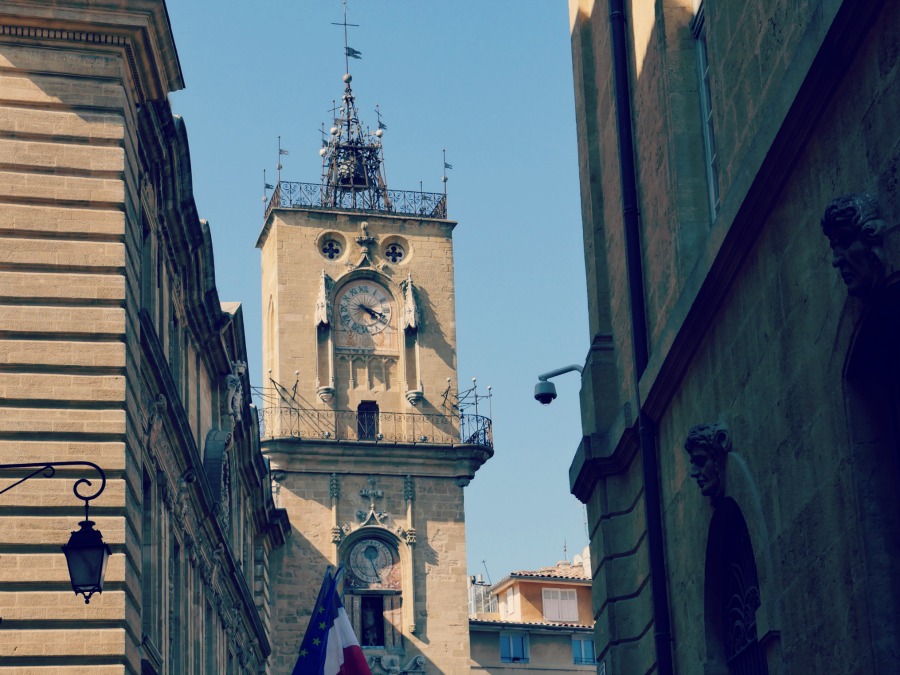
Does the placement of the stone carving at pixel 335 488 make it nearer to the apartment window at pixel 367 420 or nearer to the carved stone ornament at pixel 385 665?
the apartment window at pixel 367 420

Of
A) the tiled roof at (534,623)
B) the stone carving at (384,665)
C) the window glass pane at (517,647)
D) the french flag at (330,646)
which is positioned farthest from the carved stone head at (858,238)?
the window glass pane at (517,647)

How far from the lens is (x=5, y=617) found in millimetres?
18516

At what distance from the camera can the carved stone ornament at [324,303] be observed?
62.2m

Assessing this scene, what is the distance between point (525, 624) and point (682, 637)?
165ft

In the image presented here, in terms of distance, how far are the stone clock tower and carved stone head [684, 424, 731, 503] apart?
4314 centimetres

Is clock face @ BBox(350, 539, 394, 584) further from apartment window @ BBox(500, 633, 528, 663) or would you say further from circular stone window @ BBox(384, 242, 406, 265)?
circular stone window @ BBox(384, 242, 406, 265)

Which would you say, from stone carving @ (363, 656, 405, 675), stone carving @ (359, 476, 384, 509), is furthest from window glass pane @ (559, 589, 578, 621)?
stone carving @ (363, 656, 405, 675)

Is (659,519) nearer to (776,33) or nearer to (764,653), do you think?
(764,653)

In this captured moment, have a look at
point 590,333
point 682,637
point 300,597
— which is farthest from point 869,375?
point 300,597

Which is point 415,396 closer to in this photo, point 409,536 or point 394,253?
point 409,536

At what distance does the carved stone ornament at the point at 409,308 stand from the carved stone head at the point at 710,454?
4650cm

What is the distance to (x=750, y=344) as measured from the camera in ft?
49.6

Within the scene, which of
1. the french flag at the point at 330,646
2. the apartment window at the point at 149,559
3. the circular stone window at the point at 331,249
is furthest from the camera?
the circular stone window at the point at 331,249

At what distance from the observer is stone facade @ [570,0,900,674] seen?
1213 cm
